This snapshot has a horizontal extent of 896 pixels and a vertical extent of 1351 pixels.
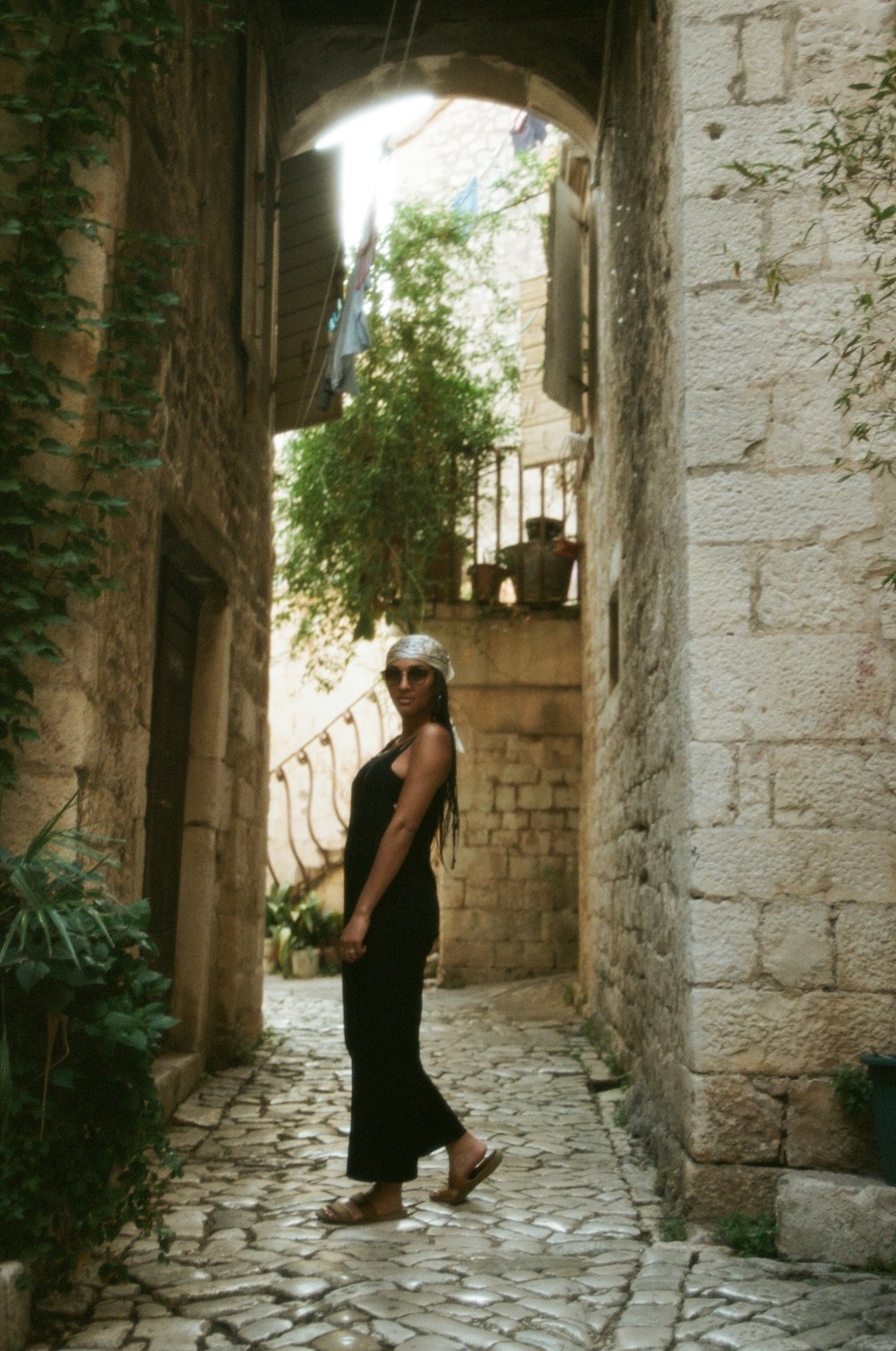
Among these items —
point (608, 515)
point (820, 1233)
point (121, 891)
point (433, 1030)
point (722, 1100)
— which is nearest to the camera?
point (820, 1233)

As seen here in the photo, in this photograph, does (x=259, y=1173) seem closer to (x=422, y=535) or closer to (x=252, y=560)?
(x=252, y=560)

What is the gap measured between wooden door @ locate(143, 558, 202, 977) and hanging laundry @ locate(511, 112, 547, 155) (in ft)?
34.4

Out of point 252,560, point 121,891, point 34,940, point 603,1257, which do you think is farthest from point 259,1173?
point 252,560

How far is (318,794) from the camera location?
1301 centimetres

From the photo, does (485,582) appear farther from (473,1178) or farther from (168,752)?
(473,1178)

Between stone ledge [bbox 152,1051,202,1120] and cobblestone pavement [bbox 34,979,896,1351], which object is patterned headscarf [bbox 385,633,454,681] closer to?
cobblestone pavement [bbox 34,979,896,1351]

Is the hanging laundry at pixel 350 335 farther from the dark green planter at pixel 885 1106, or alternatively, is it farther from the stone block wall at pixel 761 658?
the dark green planter at pixel 885 1106

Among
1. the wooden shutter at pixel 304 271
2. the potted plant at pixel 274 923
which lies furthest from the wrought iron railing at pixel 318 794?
the wooden shutter at pixel 304 271

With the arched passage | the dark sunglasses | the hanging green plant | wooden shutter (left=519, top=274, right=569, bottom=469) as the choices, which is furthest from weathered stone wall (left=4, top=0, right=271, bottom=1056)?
wooden shutter (left=519, top=274, right=569, bottom=469)

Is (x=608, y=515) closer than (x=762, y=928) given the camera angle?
No

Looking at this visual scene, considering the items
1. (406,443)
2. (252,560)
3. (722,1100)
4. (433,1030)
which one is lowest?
(433,1030)

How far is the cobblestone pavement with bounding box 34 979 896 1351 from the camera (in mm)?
2613

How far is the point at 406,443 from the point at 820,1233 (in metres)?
7.96

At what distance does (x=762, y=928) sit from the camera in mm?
3486
